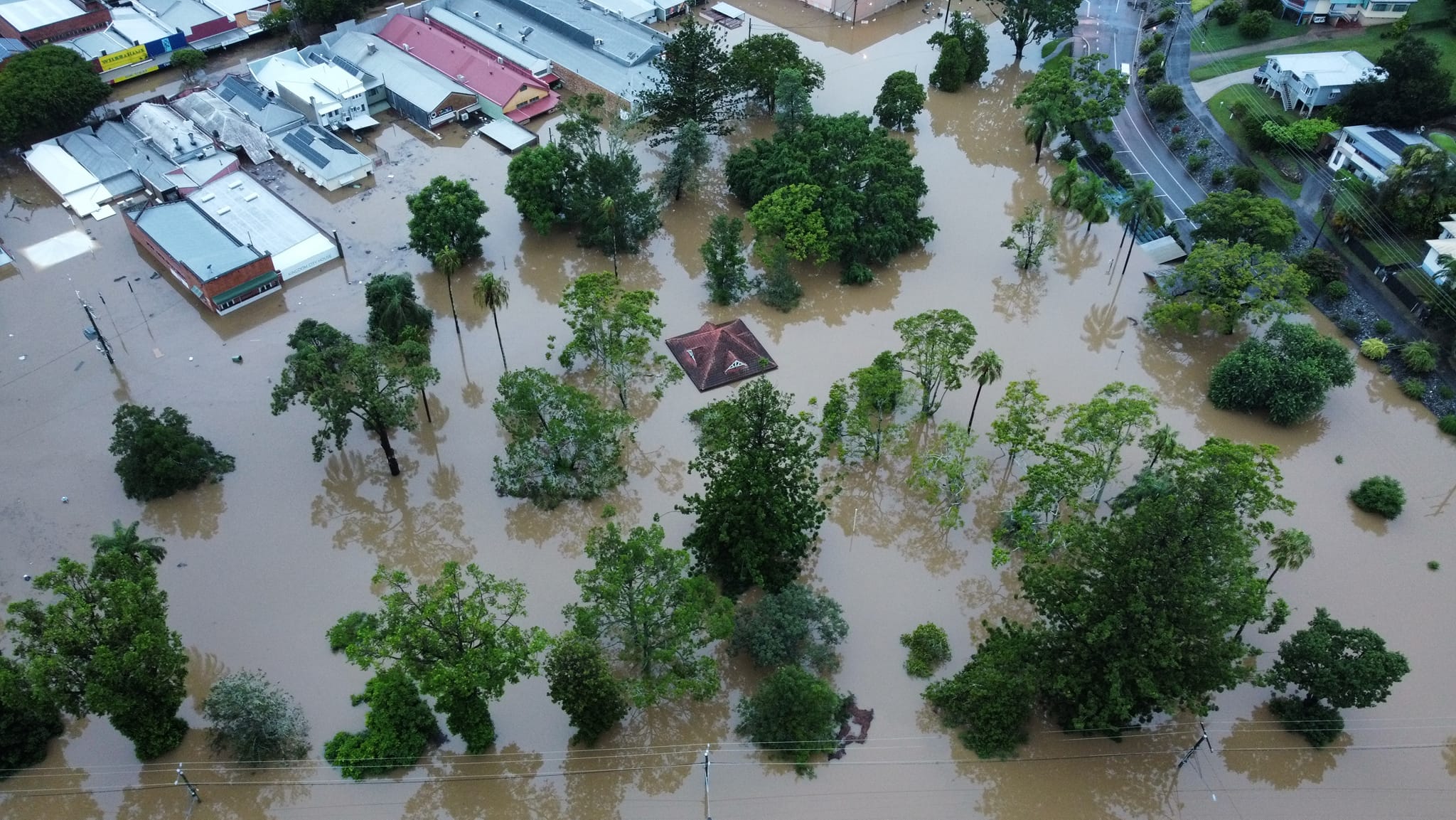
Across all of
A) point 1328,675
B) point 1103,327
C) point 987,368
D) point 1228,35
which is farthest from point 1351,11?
point 1328,675

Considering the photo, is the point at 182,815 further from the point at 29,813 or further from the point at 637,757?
the point at 637,757

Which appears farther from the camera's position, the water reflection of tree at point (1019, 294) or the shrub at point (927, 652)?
the water reflection of tree at point (1019, 294)

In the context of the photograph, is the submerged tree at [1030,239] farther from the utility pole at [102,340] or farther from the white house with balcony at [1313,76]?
the utility pole at [102,340]

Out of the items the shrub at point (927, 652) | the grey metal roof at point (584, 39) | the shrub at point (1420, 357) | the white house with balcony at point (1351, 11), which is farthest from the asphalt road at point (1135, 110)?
the shrub at point (927, 652)

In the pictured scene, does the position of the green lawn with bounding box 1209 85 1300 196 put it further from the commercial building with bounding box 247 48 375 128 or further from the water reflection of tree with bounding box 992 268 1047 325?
the commercial building with bounding box 247 48 375 128

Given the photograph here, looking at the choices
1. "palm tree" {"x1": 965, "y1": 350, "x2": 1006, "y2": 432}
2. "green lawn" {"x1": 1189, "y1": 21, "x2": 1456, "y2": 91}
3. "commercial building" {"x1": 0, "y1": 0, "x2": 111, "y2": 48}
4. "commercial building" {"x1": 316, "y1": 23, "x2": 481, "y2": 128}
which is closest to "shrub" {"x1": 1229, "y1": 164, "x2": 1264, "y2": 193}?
"green lawn" {"x1": 1189, "y1": 21, "x2": 1456, "y2": 91}
